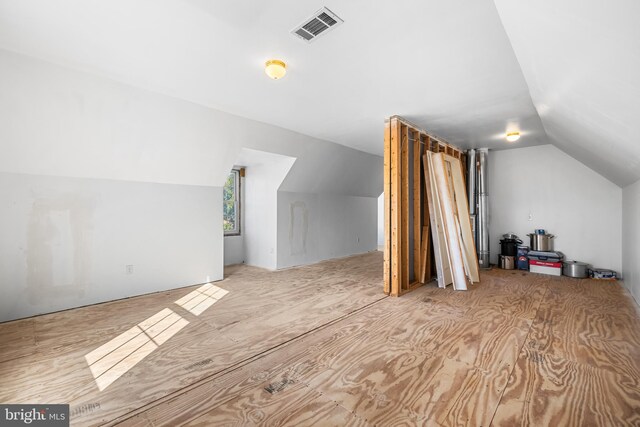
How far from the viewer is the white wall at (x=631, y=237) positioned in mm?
4035

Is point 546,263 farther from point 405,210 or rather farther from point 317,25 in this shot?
point 317,25

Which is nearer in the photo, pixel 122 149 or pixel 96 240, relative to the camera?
pixel 122 149

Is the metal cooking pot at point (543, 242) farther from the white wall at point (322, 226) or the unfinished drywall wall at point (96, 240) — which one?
the unfinished drywall wall at point (96, 240)

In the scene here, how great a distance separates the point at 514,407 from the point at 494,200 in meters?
6.06

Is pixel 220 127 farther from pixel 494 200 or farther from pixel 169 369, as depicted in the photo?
pixel 494 200

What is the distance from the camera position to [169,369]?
2.37 metres

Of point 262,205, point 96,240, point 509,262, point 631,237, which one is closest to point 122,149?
point 96,240

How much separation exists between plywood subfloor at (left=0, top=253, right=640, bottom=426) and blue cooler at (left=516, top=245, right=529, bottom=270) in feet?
6.29

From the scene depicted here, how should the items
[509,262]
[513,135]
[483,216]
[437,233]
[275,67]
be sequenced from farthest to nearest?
[483,216]
[509,262]
[513,135]
[437,233]
[275,67]

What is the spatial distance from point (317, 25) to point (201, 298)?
3.87 meters

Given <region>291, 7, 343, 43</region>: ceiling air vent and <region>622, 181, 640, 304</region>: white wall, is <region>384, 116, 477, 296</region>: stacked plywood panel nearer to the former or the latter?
<region>622, 181, 640, 304</region>: white wall

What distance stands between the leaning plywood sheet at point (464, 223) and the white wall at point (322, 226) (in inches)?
127

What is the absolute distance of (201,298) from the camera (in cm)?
432

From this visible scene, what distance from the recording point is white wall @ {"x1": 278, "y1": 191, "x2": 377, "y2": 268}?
664 cm
